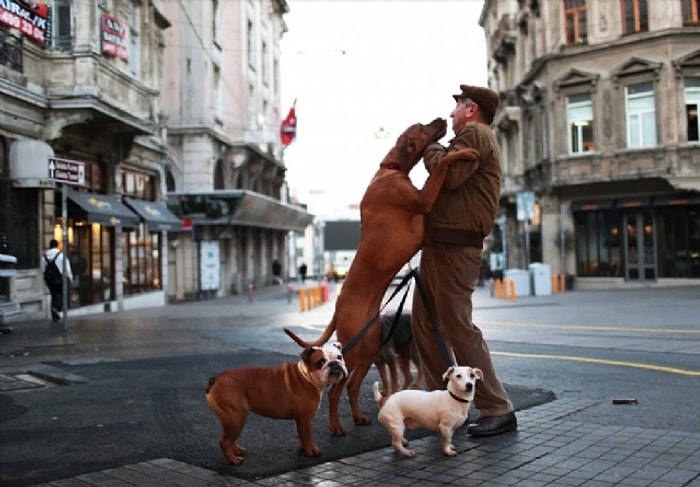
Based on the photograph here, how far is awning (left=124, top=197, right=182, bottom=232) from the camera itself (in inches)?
895

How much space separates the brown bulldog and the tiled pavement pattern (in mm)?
247

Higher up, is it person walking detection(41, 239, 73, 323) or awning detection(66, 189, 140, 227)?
awning detection(66, 189, 140, 227)

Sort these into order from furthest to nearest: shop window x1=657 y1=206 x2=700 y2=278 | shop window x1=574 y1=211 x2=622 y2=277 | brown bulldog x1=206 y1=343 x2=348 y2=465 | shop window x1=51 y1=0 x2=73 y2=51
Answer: shop window x1=574 y1=211 x2=622 y2=277
shop window x1=657 y1=206 x2=700 y2=278
shop window x1=51 y1=0 x2=73 y2=51
brown bulldog x1=206 y1=343 x2=348 y2=465

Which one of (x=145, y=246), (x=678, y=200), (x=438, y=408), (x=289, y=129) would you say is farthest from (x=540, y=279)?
(x=438, y=408)

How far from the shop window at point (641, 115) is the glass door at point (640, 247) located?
2983 millimetres

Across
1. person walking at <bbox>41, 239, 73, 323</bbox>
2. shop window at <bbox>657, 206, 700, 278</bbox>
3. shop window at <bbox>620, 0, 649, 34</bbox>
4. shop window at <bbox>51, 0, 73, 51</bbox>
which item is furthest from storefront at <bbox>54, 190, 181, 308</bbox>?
shop window at <bbox>620, 0, 649, 34</bbox>

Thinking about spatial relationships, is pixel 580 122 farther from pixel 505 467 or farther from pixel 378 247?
pixel 505 467

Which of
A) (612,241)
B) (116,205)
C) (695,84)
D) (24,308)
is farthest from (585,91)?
(24,308)

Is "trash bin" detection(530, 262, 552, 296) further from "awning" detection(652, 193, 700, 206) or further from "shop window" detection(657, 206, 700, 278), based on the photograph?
"awning" detection(652, 193, 700, 206)

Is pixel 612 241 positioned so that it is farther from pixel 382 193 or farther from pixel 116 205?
pixel 382 193

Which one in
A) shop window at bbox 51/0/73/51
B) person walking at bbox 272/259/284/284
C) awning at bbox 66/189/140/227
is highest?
shop window at bbox 51/0/73/51

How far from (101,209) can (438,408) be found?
16893 millimetres

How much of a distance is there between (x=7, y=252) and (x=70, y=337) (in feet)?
12.2

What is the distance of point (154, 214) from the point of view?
2405 cm
